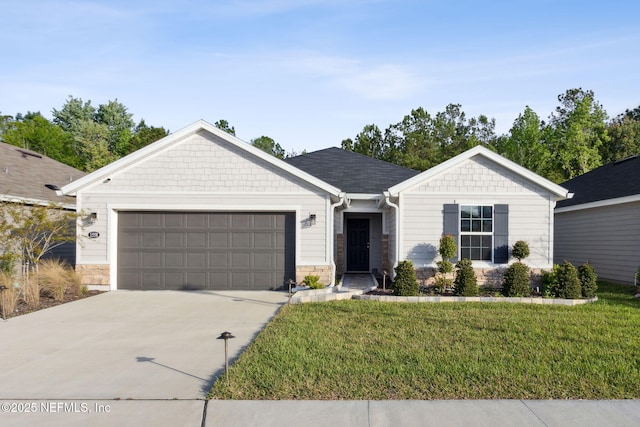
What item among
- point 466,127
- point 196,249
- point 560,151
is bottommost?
point 196,249

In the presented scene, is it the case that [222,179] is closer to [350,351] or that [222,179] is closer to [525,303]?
[350,351]

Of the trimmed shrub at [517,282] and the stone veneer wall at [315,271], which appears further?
the stone veneer wall at [315,271]

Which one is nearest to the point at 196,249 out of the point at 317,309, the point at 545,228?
the point at 317,309

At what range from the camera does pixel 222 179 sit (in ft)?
38.1

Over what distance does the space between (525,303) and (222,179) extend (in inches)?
313

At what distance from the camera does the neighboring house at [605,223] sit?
12180mm

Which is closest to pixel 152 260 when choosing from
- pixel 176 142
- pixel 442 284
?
pixel 176 142

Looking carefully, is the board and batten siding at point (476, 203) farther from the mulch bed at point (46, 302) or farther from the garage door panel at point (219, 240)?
the mulch bed at point (46, 302)

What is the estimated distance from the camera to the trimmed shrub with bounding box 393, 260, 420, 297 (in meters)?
10.3

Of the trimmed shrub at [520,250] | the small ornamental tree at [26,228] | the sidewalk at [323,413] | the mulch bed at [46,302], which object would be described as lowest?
the mulch bed at [46,302]

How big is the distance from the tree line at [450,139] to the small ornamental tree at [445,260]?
21072 mm

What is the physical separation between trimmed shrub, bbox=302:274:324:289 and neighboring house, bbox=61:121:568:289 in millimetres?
273

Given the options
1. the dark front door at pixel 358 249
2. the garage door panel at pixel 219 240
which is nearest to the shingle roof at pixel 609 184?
the dark front door at pixel 358 249

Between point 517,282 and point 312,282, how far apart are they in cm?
491
